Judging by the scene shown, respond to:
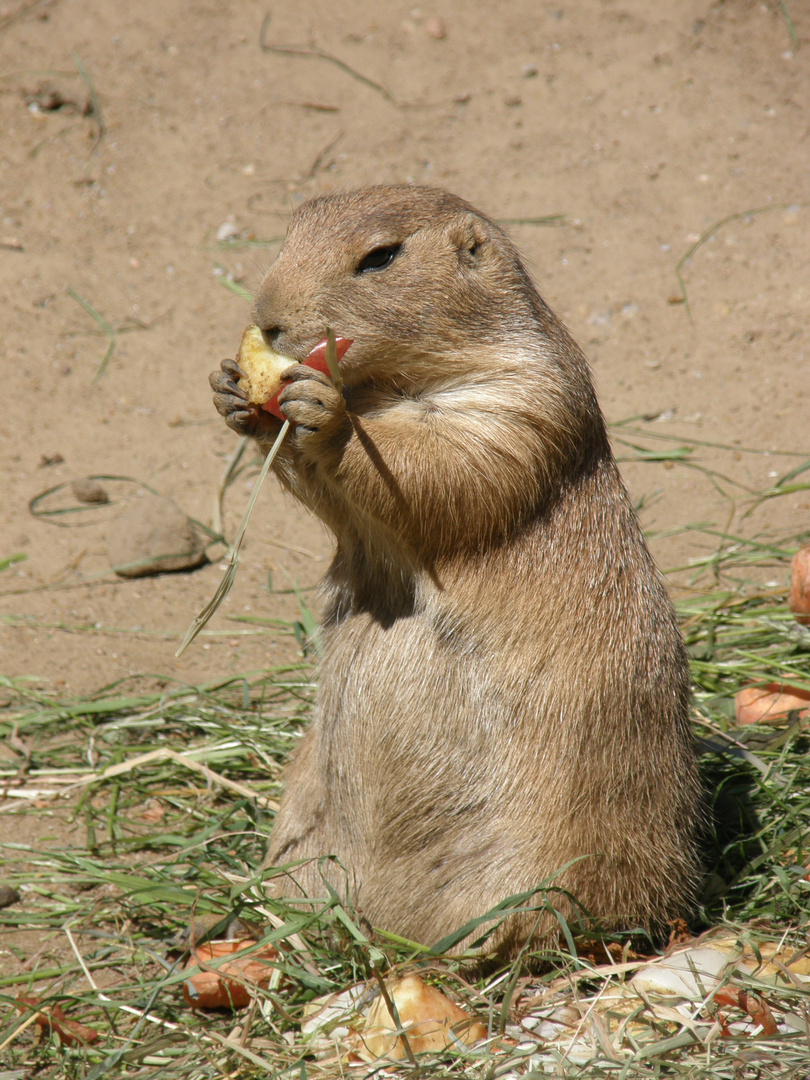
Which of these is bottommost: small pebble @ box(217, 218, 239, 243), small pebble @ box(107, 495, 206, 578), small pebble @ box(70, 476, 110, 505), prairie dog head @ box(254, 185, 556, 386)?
small pebble @ box(107, 495, 206, 578)

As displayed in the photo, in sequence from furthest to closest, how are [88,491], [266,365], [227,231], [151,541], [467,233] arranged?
[227,231] < [88,491] < [151,541] < [467,233] < [266,365]

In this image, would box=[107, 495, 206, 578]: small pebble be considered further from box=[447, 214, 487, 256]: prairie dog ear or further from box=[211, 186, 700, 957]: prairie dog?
box=[447, 214, 487, 256]: prairie dog ear

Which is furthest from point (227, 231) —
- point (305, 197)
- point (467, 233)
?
point (467, 233)

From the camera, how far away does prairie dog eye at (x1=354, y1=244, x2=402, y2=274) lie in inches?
132

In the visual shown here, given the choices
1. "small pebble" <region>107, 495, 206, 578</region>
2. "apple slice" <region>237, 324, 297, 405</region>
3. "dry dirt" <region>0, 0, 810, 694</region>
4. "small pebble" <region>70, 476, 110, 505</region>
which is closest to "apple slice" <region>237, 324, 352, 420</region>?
"apple slice" <region>237, 324, 297, 405</region>

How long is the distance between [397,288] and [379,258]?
13 cm

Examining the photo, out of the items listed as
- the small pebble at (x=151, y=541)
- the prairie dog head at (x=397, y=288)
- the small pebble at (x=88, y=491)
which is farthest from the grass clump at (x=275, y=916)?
the prairie dog head at (x=397, y=288)

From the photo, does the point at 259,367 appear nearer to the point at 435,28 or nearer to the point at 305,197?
the point at 305,197

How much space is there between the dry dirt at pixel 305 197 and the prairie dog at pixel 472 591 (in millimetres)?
2225

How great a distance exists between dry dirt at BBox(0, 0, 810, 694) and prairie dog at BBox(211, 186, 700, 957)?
2225 mm

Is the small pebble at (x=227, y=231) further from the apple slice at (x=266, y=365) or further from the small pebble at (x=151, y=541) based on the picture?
the apple slice at (x=266, y=365)

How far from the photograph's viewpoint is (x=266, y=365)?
3.29 metres

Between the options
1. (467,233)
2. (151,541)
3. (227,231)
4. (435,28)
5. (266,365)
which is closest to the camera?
(266,365)

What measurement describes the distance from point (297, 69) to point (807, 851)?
25.0 feet
